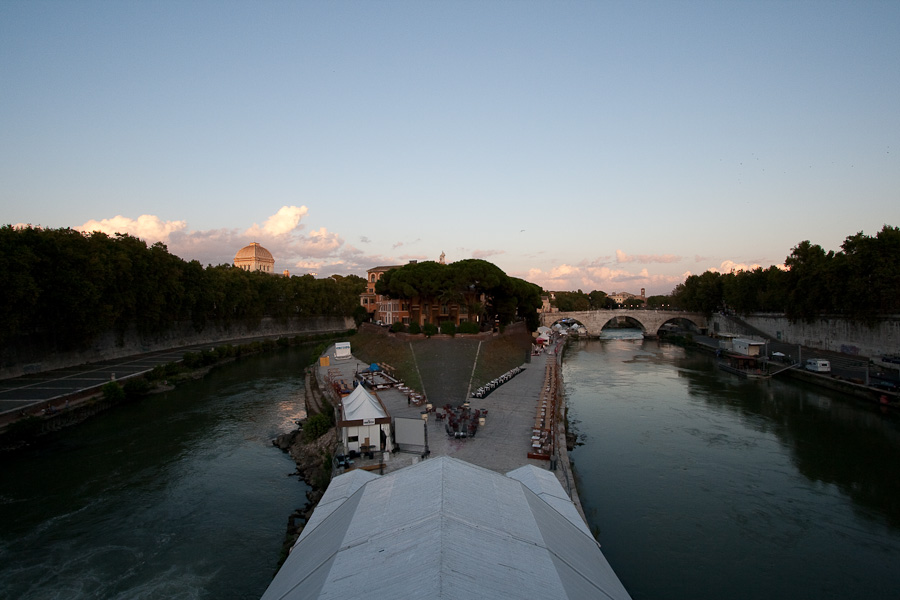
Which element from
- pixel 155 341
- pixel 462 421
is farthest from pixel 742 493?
pixel 155 341

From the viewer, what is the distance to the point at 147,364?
126ft

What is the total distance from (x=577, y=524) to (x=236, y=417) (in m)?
22.3

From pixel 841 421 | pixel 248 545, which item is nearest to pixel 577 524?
pixel 248 545

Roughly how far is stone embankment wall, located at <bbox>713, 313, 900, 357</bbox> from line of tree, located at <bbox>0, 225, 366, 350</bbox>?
55.5 metres

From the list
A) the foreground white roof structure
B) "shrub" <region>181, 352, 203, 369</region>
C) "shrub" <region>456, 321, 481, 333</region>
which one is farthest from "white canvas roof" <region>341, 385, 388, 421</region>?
"shrub" <region>181, 352, 203, 369</region>

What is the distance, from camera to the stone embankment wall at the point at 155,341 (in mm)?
32438

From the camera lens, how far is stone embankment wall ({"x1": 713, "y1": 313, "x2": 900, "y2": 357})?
115 ft

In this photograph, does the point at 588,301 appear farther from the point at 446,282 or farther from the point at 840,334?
the point at 446,282

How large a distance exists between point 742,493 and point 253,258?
356ft

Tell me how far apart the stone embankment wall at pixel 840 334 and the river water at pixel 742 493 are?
28.2 feet

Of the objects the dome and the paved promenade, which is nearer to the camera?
the paved promenade

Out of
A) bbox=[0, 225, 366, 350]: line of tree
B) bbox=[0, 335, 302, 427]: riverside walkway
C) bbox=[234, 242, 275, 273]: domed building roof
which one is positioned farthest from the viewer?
bbox=[234, 242, 275, 273]: domed building roof

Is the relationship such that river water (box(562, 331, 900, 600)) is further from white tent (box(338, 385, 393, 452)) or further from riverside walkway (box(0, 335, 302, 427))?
riverside walkway (box(0, 335, 302, 427))

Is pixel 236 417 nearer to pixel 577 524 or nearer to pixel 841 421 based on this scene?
pixel 577 524
